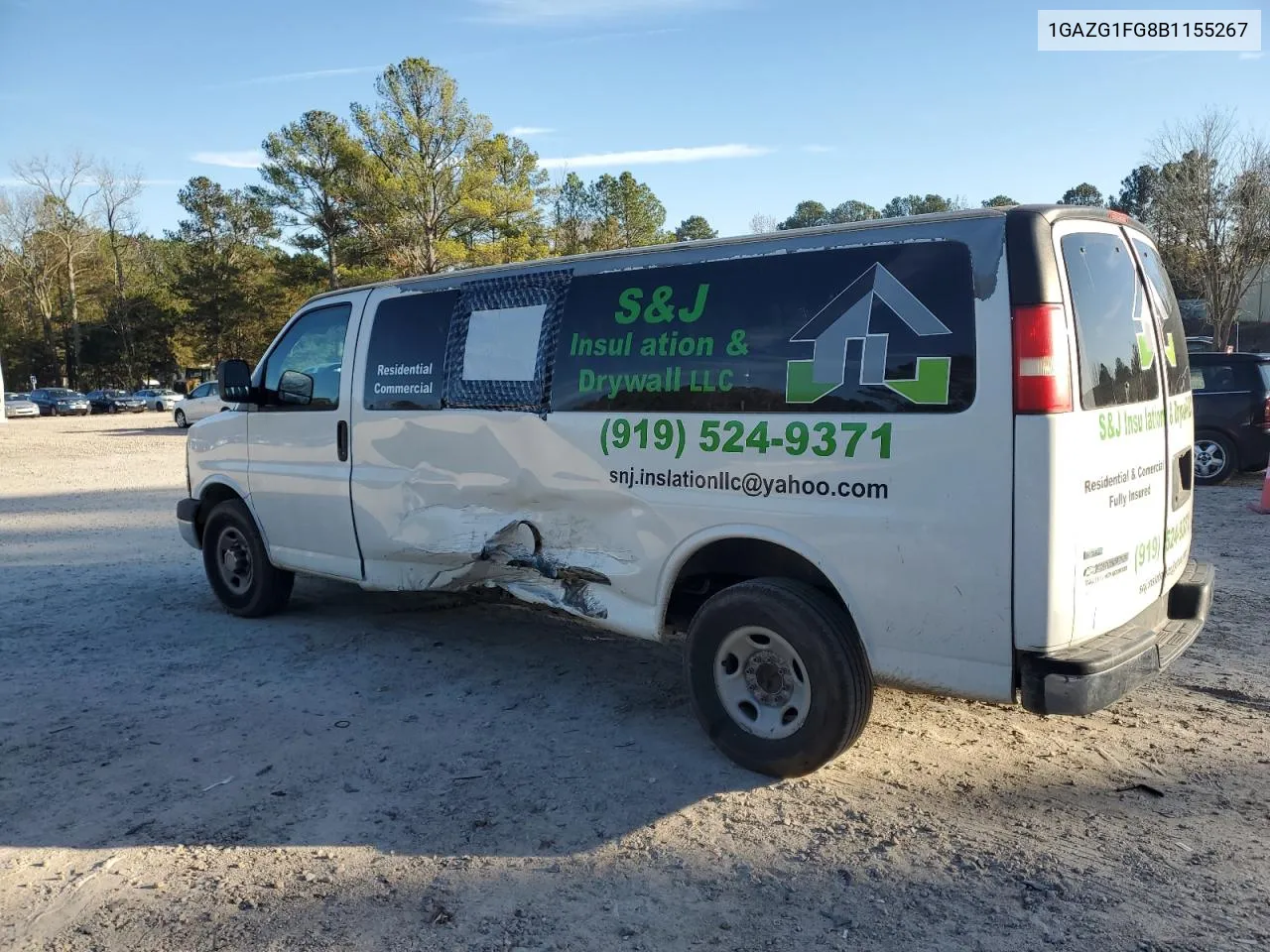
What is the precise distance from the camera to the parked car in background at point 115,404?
5003 centimetres

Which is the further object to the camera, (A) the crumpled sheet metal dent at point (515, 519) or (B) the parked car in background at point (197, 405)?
(B) the parked car in background at point (197, 405)

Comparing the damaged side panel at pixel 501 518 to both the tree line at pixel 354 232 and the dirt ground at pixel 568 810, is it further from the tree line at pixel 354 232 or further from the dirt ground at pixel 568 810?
the tree line at pixel 354 232

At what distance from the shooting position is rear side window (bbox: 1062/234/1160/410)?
11.6 feet

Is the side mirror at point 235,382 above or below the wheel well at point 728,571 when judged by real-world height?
above

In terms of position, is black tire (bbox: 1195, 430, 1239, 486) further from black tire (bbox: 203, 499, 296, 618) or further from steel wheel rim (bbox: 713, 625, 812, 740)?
black tire (bbox: 203, 499, 296, 618)

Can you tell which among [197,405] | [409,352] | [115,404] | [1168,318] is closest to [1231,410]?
[1168,318]

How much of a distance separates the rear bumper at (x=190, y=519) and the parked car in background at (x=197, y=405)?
2413 cm

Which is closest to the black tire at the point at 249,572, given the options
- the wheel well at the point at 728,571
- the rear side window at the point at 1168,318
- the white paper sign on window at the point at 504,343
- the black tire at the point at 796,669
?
the white paper sign on window at the point at 504,343

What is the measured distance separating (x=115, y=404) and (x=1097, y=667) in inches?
2176

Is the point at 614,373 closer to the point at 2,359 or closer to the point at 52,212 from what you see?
the point at 52,212

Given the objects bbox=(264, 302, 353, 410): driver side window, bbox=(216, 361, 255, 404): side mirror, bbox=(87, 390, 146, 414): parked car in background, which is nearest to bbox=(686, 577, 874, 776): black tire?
bbox=(264, 302, 353, 410): driver side window

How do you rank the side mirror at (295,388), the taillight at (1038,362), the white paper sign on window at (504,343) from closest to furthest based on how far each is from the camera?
the taillight at (1038,362), the white paper sign on window at (504,343), the side mirror at (295,388)

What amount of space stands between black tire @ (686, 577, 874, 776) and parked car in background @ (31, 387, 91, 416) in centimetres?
5217

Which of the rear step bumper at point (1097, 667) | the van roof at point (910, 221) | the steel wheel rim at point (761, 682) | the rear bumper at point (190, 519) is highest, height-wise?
the van roof at point (910, 221)
